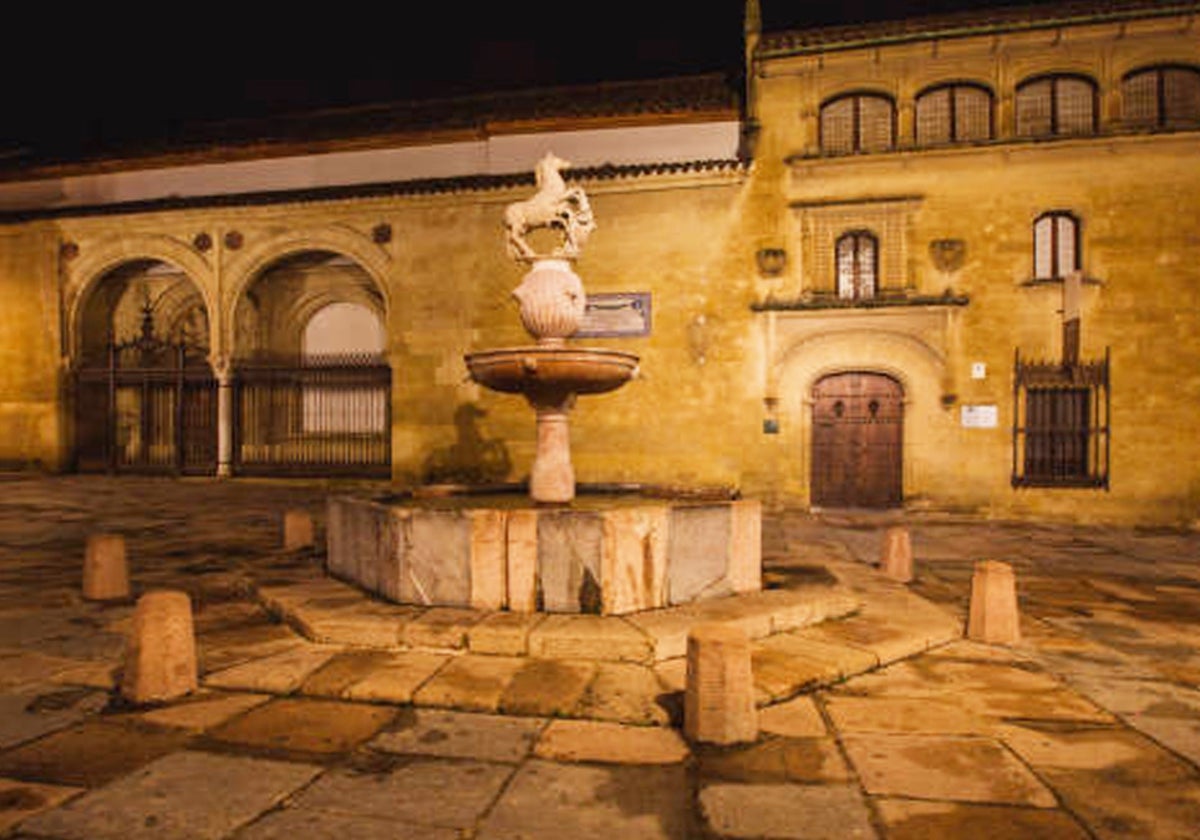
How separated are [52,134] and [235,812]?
A: 24312mm

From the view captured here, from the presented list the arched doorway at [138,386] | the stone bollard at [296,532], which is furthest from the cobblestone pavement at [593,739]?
the arched doorway at [138,386]

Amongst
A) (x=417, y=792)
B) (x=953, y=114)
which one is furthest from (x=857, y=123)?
(x=417, y=792)

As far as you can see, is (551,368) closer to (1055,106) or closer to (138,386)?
(1055,106)

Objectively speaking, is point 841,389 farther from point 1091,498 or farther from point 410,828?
point 410,828

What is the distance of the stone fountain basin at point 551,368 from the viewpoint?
544 centimetres

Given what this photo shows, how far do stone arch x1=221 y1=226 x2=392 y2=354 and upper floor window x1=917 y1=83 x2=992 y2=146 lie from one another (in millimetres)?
11176

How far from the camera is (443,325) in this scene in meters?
14.1

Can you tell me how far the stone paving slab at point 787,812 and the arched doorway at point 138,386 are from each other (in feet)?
54.1

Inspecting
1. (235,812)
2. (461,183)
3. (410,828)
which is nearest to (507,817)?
(410,828)

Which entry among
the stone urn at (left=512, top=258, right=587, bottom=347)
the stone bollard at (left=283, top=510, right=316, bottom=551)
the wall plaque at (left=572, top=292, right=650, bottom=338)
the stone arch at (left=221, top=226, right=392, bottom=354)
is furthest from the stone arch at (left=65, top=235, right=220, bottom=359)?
the stone urn at (left=512, top=258, right=587, bottom=347)

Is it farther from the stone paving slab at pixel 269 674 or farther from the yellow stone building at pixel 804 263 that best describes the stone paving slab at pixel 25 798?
the yellow stone building at pixel 804 263

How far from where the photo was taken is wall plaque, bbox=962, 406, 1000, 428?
12.1 metres

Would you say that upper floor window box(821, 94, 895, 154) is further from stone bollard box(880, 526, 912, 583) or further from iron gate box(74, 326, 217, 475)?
iron gate box(74, 326, 217, 475)

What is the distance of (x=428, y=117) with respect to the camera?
16688 millimetres
